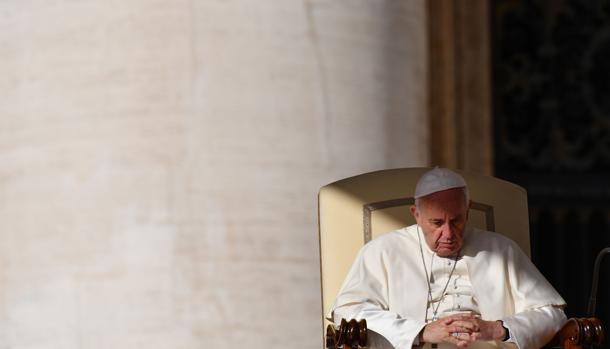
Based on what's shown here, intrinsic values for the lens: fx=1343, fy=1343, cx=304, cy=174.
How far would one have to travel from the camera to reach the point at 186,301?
500 cm

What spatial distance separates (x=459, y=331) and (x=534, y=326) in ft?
0.98

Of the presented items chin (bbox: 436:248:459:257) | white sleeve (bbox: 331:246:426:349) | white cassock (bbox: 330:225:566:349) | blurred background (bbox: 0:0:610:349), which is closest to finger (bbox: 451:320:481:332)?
white sleeve (bbox: 331:246:426:349)

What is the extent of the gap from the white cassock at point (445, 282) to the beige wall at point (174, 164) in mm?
593

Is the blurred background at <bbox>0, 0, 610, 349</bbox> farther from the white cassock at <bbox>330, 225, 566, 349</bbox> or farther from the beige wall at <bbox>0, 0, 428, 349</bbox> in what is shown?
the white cassock at <bbox>330, 225, 566, 349</bbox>

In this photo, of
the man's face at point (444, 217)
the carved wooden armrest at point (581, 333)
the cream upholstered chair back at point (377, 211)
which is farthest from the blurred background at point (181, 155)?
the carved wooden armrest at point (581, 333)

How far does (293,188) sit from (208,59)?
1.93 feet

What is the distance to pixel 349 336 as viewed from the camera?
4125mm

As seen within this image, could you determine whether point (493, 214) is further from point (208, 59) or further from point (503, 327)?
point (208, 59)

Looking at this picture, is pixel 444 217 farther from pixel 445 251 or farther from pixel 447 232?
pixel 445 251

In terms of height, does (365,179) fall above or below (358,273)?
above

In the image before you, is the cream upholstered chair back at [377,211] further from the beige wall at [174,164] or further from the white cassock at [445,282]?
the beige wall at [174,164]

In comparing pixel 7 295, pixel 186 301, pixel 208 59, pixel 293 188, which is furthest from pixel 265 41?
pixel 7 295

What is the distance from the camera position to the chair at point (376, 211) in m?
4.73

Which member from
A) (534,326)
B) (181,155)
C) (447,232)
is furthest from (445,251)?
(181,155)
